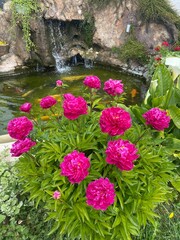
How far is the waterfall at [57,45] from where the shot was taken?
7523mm

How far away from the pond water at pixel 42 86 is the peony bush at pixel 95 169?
3153 millimetres

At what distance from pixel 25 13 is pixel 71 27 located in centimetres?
175

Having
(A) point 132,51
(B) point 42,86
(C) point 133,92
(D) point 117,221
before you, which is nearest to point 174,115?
(D) point 117,221

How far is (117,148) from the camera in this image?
1257 mm

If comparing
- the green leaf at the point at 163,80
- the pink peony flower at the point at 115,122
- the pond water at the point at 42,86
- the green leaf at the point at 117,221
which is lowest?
the pond water at the point at 42,86

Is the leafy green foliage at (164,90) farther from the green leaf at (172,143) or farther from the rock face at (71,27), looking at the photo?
the rock face at (71,27)

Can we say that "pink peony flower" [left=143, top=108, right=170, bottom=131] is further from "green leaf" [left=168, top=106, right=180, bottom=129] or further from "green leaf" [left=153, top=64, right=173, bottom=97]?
"green leaf" [left=153, top=64, right=173, bottom=97]

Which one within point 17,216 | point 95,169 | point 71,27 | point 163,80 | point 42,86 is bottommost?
point 42,86

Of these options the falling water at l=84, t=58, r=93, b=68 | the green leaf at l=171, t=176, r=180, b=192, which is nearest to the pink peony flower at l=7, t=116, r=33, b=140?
the green leaf at l=171, t=176, r=180, b=192

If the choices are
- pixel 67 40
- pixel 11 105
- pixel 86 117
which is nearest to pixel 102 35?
pixel 67 40

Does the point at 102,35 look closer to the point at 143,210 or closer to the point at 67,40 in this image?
the point at 67,40

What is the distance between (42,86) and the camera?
629 centimetres

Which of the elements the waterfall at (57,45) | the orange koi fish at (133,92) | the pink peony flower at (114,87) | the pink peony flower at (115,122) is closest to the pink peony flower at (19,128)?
the pink peony flower at (115,122)

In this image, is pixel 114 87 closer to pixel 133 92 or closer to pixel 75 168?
pixel 75 168
